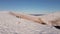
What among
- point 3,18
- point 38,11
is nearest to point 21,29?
point 3,18

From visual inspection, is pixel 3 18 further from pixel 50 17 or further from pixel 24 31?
pixel 50 17

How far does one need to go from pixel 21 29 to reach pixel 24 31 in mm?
31

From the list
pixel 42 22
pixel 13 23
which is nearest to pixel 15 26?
pixel 13 23

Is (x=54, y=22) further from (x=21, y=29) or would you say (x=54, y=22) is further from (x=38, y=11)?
(x=38, y=11)

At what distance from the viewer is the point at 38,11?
3.88ft

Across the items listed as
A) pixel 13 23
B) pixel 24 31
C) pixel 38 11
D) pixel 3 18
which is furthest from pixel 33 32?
pixel 38 11

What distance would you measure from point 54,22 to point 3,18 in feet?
1.26

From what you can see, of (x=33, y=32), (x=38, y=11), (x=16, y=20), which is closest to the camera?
(x=33, y=32)

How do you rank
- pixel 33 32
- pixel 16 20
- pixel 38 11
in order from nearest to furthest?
pixel 33 32
pixel 16 20
pixel 38 11

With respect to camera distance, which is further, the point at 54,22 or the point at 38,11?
the point at 38,11

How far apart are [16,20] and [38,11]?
459 mm

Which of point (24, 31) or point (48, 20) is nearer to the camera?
point (24, 31)

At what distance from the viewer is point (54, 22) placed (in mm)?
827

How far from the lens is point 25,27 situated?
0.70 metres
